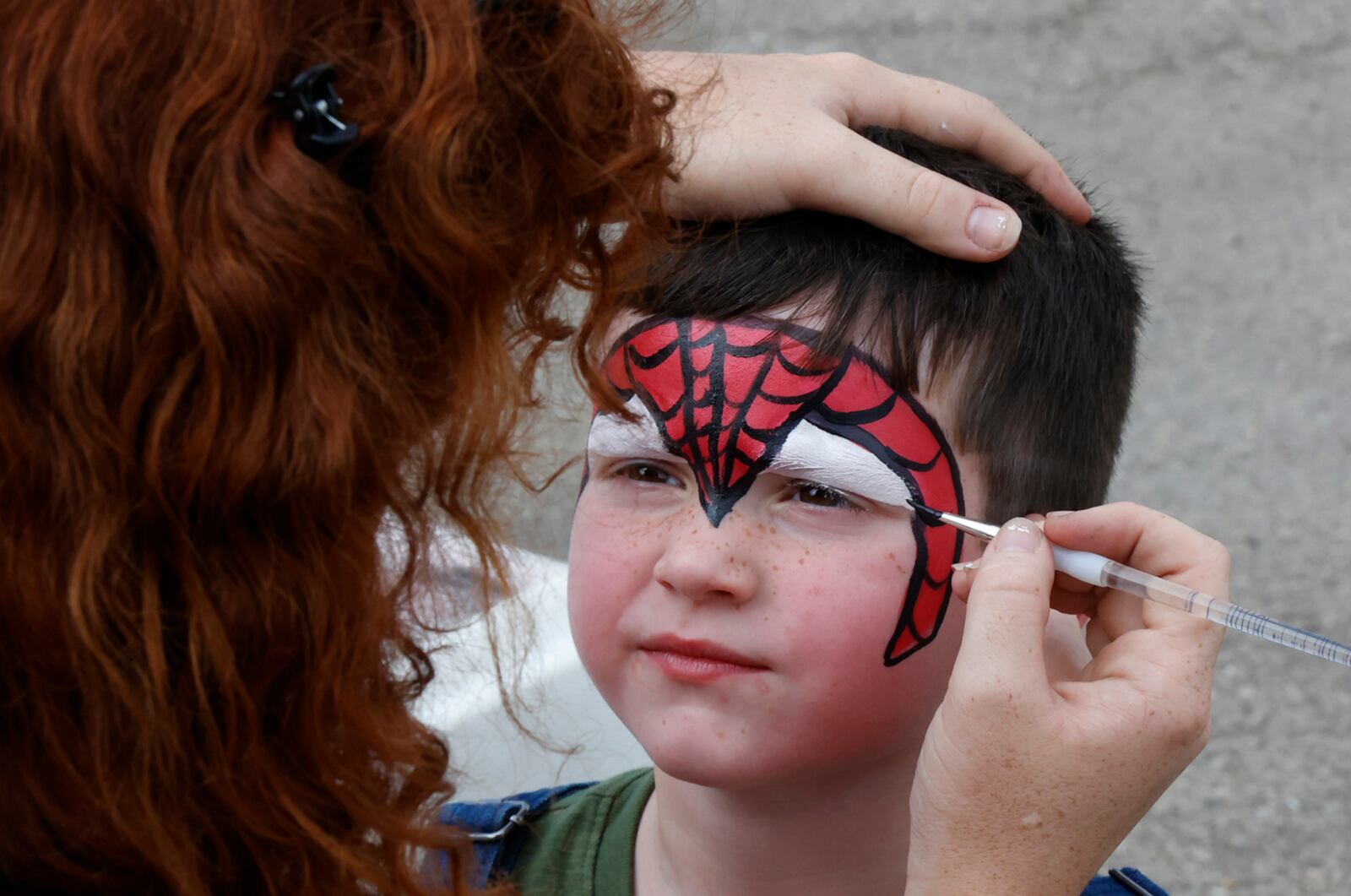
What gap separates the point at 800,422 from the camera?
124 centimetres

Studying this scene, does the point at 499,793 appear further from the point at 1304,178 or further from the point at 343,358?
the point at 1304,178

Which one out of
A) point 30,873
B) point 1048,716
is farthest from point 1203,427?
point 30,873

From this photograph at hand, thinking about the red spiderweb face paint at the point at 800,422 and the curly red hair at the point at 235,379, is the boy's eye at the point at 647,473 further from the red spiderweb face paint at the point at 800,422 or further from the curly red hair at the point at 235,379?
the curly red hair at the point at 235,379

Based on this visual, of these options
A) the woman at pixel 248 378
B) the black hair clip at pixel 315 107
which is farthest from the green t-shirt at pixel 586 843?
the black hair clip at pixel 315 107

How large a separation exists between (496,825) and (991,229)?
30.8 inches

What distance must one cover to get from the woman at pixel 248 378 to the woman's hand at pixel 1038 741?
1.17 ft

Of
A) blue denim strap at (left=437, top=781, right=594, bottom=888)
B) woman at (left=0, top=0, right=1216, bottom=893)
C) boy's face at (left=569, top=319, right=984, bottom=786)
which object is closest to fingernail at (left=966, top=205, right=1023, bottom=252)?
boy's face at (left=569, top=319, right=984, bottom=786)

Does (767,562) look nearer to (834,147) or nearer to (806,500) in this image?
(806,500)

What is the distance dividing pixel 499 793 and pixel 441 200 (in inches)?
48.0

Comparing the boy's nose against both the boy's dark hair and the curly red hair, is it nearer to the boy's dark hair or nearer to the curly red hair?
the boy's dark hair

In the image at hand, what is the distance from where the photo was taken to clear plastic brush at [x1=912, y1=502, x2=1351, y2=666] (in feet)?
3.29

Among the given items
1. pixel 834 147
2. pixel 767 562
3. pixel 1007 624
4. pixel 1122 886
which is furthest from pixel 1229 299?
pixel 1007 624

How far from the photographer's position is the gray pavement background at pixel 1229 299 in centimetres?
250

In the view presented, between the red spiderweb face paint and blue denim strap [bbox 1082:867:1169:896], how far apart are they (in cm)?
38
